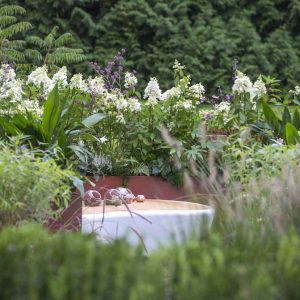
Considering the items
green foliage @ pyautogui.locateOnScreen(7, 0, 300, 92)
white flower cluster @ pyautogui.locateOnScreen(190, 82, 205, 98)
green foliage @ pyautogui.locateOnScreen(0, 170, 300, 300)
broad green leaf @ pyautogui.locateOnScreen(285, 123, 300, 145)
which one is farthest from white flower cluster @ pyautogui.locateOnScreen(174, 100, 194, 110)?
green foliage @ pyautogui.locateOnScreen(7, 0, 300, 92)

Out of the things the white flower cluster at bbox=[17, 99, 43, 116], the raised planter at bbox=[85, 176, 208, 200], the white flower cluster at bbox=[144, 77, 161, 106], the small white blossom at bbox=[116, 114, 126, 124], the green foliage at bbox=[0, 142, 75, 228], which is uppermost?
the white flower cluster at bbox=[144, 77, 161, 106]

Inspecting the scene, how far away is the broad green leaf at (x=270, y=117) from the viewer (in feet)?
19.2

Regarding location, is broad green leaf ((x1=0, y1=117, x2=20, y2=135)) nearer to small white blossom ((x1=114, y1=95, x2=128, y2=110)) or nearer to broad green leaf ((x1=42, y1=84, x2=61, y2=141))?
broad green leaf ((x1=42, y1=84, x2=61, y2=141))

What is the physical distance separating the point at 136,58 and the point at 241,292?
12634 millimetres

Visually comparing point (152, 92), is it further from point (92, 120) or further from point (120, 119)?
point (92, 120)

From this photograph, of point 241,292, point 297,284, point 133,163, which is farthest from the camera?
point 133,163

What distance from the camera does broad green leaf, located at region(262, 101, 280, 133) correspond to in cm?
586

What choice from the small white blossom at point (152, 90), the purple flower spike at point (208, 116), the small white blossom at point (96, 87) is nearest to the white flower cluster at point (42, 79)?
the small white blossom at point (96, 87)

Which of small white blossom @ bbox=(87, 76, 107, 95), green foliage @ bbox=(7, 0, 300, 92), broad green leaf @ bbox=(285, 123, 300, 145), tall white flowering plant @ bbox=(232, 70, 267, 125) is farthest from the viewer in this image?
green foliage @ bbox=(7, 0, 300, 92)

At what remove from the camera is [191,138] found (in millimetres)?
5863

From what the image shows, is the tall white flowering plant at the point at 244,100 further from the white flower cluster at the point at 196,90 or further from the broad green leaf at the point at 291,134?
the broad green leaf at the point at 291,134

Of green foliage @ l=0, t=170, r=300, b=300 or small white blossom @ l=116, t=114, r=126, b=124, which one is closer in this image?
green foliage @ l=0, t=170, r=300, b=300

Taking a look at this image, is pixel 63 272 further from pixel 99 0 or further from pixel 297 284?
pixel 99 0

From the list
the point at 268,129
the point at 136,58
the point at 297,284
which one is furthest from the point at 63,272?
the point at 136,58
